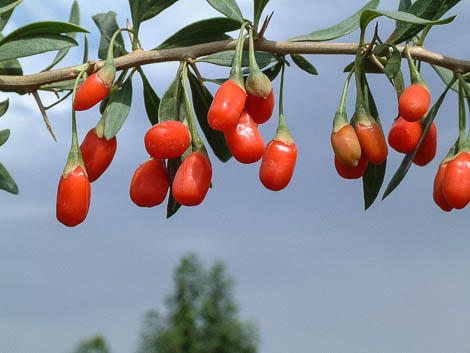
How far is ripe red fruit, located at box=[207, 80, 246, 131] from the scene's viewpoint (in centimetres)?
158

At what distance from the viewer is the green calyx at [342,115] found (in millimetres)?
1785

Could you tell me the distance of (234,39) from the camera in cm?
189

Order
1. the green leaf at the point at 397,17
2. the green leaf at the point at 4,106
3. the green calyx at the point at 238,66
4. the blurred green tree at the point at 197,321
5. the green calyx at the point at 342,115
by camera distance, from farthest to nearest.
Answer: the blurred green tree at the point at 197,321 → the green leaf at the point at 4,106 → the green calyx at the point at 342,115 → the green calyx at the point at 238,66 → the green leaf at the point at 397,17

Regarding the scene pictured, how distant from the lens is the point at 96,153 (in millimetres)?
1827

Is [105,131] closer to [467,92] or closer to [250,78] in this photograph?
[250,78]

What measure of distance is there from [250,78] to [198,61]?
9.6 inches

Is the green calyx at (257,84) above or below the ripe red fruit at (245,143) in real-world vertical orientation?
above

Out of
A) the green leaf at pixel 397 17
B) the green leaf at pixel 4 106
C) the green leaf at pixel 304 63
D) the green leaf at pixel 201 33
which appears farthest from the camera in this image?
the green leaf at pixel 4 106

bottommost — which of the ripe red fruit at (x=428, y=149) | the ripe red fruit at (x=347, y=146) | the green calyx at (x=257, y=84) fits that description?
the ripe red fruit at (x=347, y=146)

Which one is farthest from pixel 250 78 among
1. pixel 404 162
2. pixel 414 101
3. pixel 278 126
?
pixel 404 162

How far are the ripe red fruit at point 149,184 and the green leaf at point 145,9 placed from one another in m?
0.45

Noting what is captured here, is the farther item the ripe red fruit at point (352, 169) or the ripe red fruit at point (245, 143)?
the ripe red fruit at point (352, 169)

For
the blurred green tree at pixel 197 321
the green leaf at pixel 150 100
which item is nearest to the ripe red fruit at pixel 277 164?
the green leaf at pixel 150 100

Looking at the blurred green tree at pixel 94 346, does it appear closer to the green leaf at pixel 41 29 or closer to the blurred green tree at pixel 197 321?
the blurred green tree at pixel 197 321
